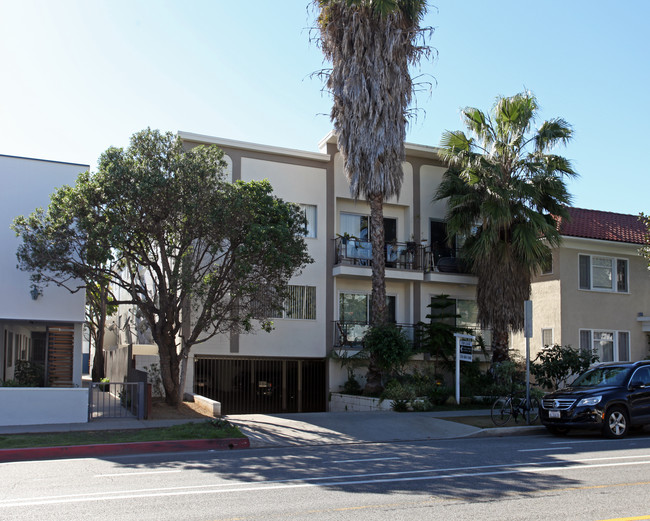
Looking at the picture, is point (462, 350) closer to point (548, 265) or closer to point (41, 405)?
point (548, 265)

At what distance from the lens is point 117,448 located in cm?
1291

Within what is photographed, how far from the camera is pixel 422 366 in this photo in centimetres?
2455

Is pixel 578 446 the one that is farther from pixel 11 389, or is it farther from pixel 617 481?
→ pixel 11 389

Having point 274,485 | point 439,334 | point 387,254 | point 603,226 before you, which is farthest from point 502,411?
point 603,226

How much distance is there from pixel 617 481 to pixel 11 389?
44.8 ft

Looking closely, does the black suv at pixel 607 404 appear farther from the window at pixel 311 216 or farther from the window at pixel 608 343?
the window at pixel 311 216

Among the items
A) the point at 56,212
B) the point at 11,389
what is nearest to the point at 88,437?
the point at 11,389

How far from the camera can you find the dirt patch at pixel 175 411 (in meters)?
17.6

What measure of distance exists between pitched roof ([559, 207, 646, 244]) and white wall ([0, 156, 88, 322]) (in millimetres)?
17299

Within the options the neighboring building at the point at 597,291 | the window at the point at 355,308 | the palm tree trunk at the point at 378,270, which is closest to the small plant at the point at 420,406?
the palm tree trunk at the point at 378,270

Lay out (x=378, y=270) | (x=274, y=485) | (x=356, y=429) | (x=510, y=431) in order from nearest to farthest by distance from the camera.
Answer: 1. (x=274, y=485)
2. (x=510, y=431)
3. (x=356, y=429)
4. (x=378, y=270)

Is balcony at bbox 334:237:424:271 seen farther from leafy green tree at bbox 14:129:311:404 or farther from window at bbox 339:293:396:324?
leafy green tree at bbox 14:129:311:404

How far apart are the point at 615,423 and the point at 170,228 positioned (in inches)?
464

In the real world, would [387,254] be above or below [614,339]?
above
